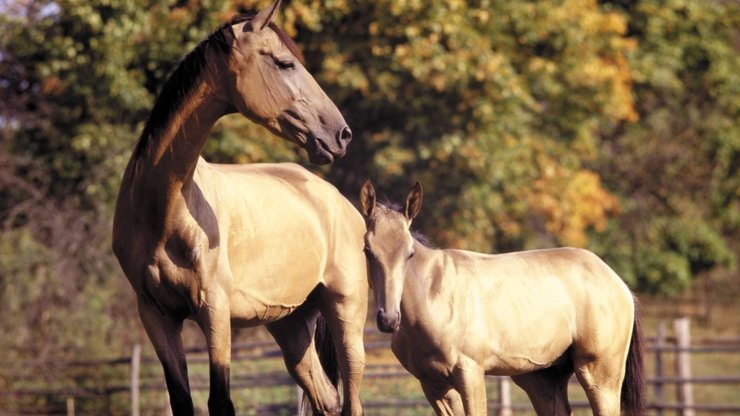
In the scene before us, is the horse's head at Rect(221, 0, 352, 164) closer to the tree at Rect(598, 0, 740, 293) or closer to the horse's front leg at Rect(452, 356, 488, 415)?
the horse's front leg at Rect(452, 356, 488, 415)

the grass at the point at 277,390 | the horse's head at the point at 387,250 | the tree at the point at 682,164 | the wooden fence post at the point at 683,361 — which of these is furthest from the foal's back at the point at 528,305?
the tree at the point at 682,164

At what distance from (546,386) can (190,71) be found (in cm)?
312

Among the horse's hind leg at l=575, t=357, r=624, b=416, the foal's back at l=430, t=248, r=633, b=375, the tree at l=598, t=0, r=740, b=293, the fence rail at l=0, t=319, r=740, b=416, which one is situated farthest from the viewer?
the tree at l=598, t=0, r=740, b=293

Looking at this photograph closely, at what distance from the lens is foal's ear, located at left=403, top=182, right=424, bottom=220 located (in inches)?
228

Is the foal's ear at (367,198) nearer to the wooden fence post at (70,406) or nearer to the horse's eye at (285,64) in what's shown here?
the horse's eye at (285,64)

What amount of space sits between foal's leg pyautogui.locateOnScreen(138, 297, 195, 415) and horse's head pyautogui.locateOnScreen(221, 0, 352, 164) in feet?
3.44

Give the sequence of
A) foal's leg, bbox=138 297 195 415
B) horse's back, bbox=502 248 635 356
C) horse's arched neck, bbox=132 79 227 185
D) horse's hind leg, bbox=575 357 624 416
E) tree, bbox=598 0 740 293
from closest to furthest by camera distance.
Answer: horse's arched neck, bbox=132 79 227 185
foal's leg, bbox=138 297 195 415
horse's hind leg, bbox=575 357 624 416
horse's back, bbox=502 248 635 356
tree, bbox=598 0 740 293

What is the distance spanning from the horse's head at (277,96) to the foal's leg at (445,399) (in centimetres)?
185

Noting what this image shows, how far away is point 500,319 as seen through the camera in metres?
6.15

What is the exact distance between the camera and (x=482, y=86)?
54.0ft

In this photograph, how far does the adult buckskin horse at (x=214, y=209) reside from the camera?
184 inches

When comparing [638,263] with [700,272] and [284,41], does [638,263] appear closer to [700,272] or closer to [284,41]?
[700,272]

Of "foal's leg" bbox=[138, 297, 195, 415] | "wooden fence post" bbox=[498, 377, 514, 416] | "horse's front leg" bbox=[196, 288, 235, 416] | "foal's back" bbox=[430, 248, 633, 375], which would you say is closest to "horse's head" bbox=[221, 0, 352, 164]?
"horse's front leg" bbox=[196, 288, 235, 416]

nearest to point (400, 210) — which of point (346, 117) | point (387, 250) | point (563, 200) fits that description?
point (387, 250)
